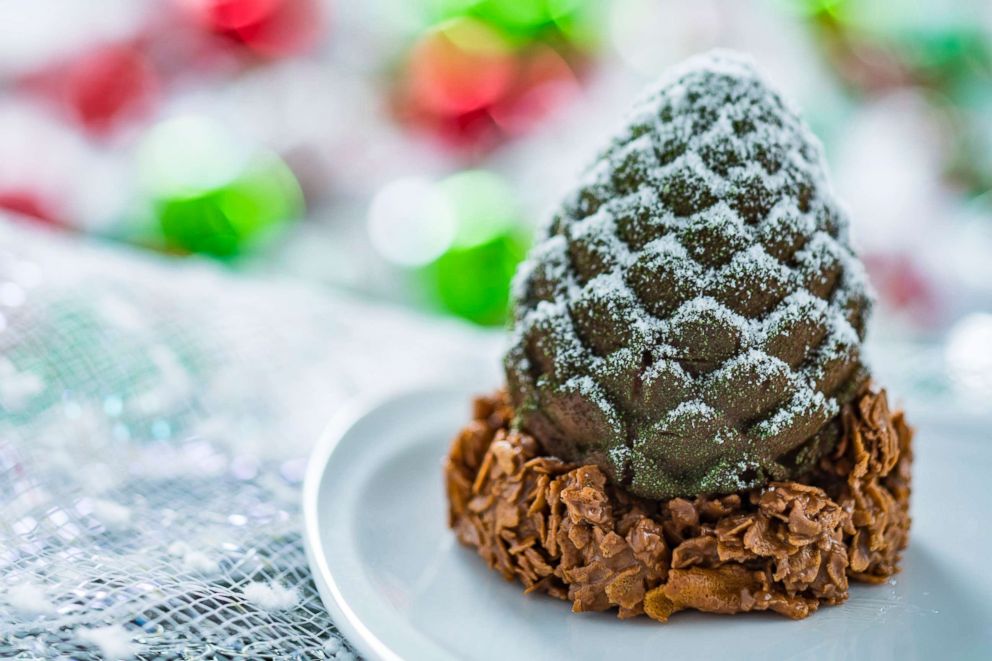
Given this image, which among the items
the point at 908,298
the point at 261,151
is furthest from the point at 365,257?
the point at 908,298

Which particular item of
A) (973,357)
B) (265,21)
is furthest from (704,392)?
(265,21)

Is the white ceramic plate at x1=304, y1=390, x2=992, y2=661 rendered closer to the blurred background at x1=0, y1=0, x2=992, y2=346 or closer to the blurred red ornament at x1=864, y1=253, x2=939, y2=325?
the blurred background at x1=0, y1=0, x2=992, y2=346

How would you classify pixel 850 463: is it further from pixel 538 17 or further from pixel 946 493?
pixel 538 17

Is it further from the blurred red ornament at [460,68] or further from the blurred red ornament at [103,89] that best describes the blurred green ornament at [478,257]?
the blurred red ornament at [103,89]

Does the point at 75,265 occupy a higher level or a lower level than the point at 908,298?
lower

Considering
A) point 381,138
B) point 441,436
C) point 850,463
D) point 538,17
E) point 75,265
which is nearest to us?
point 850,463
